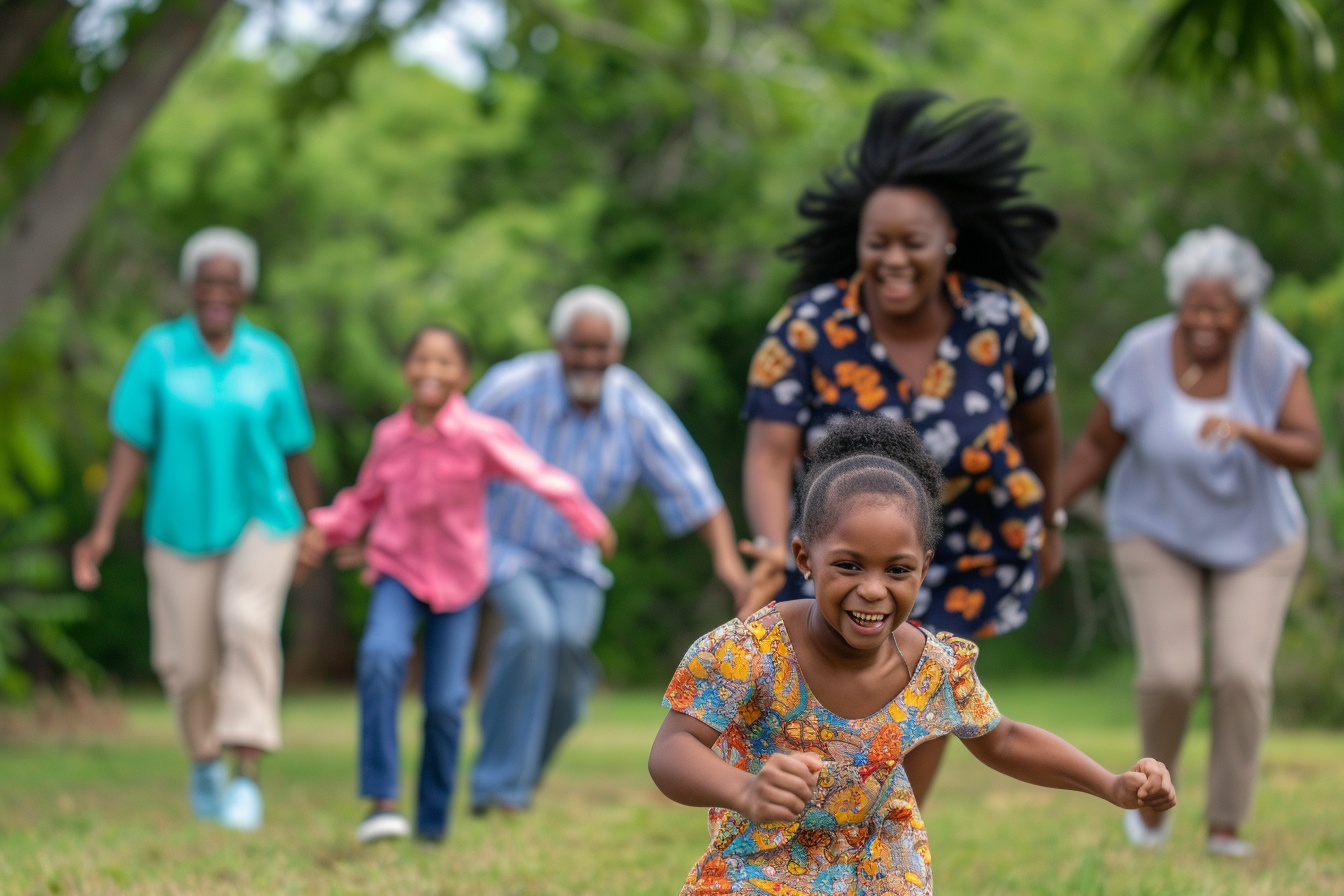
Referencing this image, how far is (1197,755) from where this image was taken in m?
9.91

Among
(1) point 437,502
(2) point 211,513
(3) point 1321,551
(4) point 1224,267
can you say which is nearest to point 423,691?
(1) point 437,502

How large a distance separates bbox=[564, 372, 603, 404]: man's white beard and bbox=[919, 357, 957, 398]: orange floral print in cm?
270

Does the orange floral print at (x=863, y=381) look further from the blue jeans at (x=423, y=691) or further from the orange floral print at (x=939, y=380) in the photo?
the blue jeans at (x=423, y=691)

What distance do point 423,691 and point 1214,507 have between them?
282cm

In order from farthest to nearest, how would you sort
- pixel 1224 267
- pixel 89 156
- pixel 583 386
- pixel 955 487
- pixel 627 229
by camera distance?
1. pixel 627 229
2. pixel 89 156
3. pixel 583 386
4. pixel 1224 267
5. pixel 955 487

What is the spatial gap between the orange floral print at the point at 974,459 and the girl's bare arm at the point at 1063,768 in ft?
4.35

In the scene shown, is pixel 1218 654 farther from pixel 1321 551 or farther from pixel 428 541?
pixel 1321 551

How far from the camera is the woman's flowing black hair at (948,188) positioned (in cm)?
461

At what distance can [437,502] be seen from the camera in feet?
18.8

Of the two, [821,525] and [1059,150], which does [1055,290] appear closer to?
[1059,150]

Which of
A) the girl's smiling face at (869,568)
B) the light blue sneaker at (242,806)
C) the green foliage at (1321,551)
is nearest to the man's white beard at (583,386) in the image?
the light blue sneaker at (242,806)

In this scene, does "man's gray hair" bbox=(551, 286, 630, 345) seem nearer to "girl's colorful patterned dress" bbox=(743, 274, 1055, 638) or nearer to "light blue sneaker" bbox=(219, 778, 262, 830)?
"light blue sneaker" bbox=(219, 778, 262, 830)

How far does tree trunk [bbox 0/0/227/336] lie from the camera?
739 cm

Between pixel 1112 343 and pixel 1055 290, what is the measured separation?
933mm
